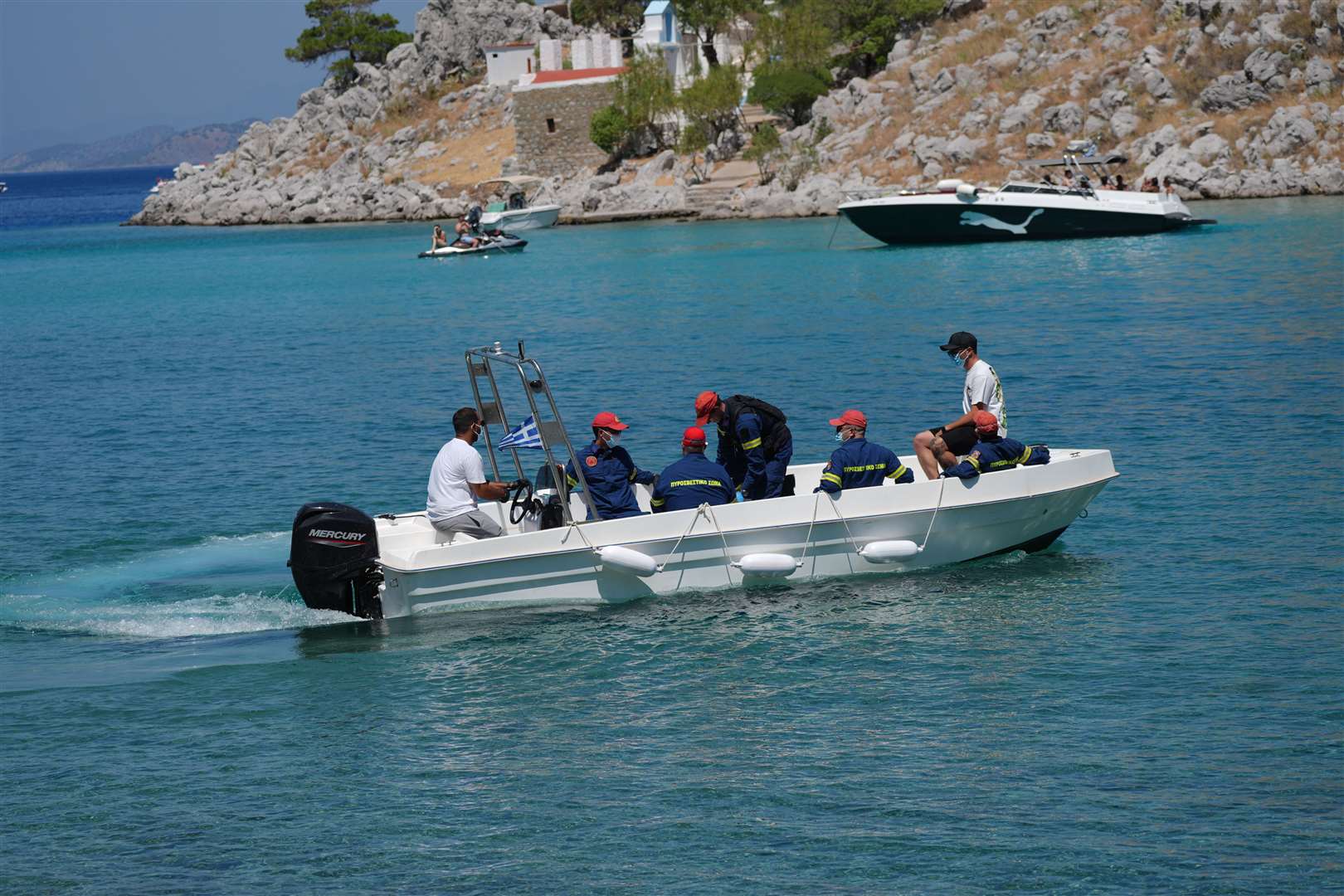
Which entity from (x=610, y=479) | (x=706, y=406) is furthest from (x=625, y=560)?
(x=706, y=406)

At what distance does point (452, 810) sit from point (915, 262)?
4045cm

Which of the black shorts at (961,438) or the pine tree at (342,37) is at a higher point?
the pine tree at (342,37)

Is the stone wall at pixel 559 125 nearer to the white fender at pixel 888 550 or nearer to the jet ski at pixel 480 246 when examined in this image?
the jet ski at pixel 480 246

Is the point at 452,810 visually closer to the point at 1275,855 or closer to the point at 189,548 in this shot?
the point at 1275,855

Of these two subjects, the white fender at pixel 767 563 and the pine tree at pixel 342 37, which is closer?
the white fender at pixel 767 563

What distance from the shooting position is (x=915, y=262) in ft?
157

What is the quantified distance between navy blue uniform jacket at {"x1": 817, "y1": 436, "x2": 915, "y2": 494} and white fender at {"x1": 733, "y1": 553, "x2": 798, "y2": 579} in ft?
2.52

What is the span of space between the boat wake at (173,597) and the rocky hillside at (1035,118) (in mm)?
36743

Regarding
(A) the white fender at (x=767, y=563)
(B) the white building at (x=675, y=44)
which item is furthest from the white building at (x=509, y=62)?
(A) the white fender at (x=767, y=563)

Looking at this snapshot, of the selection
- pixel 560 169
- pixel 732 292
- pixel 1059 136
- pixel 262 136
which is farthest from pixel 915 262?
pixel 262 136

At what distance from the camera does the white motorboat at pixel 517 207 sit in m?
72.3

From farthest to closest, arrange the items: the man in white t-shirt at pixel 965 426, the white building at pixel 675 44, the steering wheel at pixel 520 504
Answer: the white building at pixel 675 44 < the man in white t-shirt at pixel 965 426 < the steering wheel at pixel 520 504

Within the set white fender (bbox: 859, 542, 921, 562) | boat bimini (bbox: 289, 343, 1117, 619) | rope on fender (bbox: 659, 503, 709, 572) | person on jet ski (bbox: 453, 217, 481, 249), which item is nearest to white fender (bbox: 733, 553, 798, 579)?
boat bimini (bbox: 289, 343, 1117, 619)

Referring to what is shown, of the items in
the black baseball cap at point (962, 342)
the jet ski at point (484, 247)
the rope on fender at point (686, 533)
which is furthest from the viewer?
the jet ski at point (484, 247)
